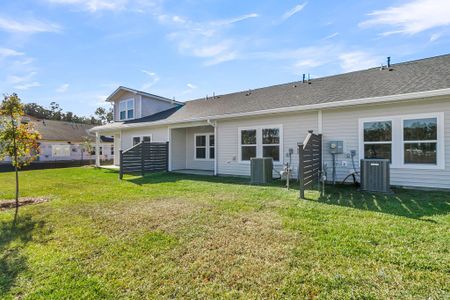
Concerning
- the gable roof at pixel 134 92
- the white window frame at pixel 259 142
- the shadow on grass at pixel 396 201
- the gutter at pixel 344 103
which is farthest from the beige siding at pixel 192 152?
the shadow on grass at pixel 396 201

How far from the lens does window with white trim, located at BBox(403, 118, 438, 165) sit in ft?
21.7

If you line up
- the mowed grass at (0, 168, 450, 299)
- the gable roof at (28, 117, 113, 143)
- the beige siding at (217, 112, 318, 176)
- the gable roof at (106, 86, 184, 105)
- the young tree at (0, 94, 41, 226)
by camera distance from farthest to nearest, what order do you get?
the gable roof at (28, 117, 113, 143) < the gable roof at (106, 86, 184, 105) < the beige siding at (217, 112, 318, 176) < the young tree at (0, 94, 41, 226) < the mowed grass at (0, 168, 450, 299)

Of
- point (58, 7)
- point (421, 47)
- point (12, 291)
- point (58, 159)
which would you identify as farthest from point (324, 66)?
point (58, 159)

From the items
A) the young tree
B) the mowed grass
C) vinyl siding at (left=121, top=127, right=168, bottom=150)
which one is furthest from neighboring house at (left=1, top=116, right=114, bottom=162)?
the mowed grass

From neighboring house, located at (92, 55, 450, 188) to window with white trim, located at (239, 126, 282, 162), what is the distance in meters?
0.04

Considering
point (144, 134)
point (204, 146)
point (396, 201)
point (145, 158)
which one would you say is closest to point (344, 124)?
point (396, 201)

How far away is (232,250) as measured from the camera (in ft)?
10.5

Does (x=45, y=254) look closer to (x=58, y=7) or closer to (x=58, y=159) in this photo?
(x=58, y=7)

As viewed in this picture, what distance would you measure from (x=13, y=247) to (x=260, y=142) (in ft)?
26.2

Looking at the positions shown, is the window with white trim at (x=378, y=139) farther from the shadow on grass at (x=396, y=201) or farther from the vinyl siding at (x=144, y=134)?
the vinyl siding at (x=144, y=134)

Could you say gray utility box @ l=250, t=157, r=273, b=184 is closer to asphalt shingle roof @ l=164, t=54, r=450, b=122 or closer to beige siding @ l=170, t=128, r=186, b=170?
asphalt shingle roof @ l=164, t=54, r=450, b=122

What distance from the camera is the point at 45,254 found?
318 centimetres

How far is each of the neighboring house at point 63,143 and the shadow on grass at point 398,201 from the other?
25216 mm

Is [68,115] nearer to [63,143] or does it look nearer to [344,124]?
[63,143]
